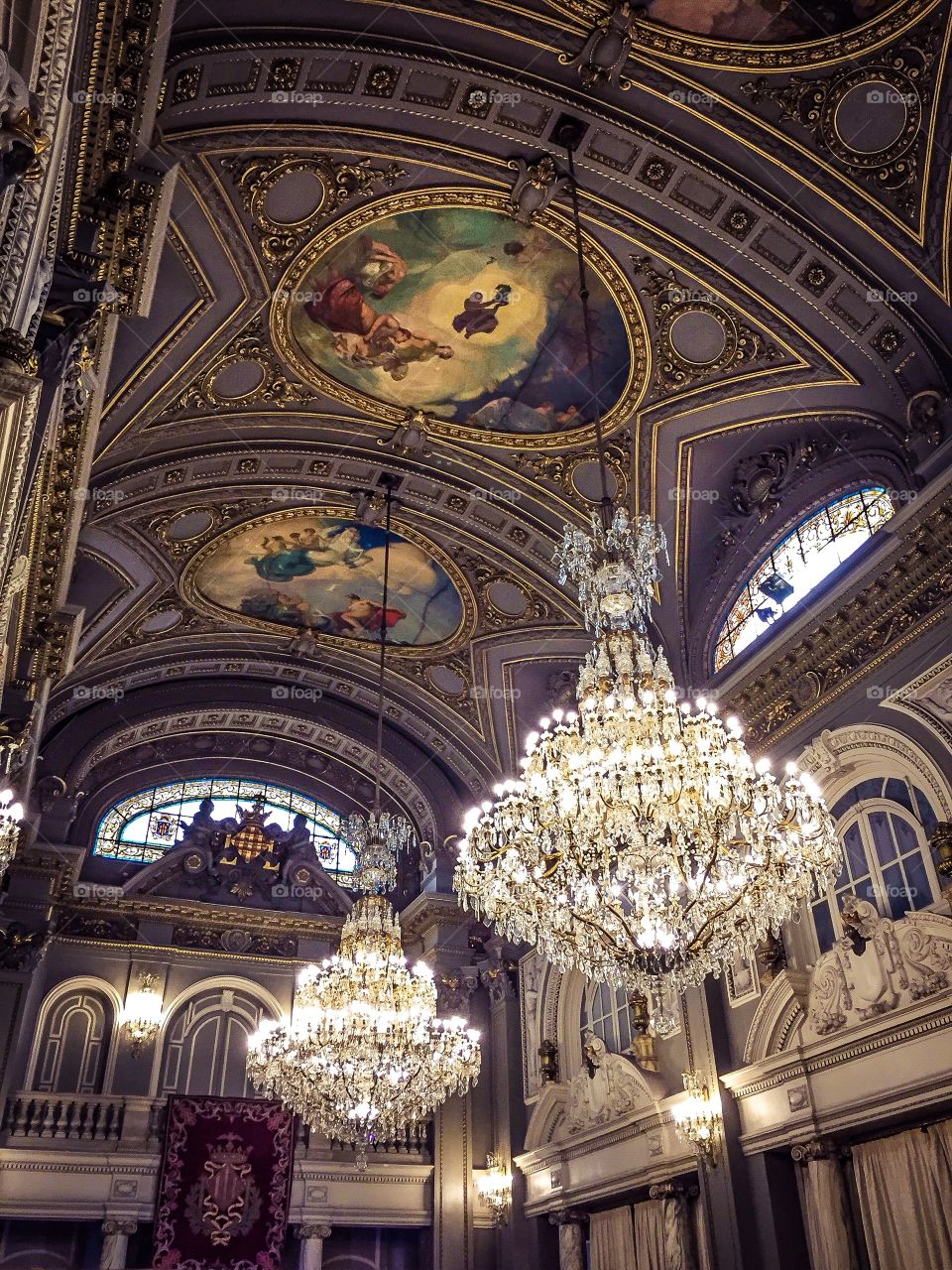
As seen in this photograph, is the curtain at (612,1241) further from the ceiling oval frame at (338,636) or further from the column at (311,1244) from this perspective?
the ceiling oval frame at (338,636)

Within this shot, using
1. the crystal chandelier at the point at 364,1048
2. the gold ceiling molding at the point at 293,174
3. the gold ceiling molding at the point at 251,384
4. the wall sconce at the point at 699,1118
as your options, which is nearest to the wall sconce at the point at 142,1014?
the crystal chandelier at the point at 364,1048

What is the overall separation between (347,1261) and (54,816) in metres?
7.58

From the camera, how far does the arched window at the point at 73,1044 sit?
47.7ft

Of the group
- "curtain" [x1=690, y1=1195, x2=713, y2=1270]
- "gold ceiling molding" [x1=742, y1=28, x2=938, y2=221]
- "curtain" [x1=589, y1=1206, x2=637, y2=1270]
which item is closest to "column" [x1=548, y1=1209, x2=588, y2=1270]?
"curtain" [x1=589, y1=1206, x2=637, y2=1270]

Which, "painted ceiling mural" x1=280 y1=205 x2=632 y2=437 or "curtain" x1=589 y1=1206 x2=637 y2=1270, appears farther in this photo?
"curtain" x1=589 y1=1206 x2=637 y2=1270

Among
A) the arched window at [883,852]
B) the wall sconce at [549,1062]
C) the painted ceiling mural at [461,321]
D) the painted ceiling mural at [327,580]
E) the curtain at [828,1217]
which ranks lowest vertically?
the curtain at [828,1217]

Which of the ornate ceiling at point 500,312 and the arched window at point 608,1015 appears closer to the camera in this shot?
the ornate ceiling at point 500,312

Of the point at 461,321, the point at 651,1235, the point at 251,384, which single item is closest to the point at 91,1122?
the point at 651,1235

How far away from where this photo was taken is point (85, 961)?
50.5ft

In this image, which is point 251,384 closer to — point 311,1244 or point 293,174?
point 293,174

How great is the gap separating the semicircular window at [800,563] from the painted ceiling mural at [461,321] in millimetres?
2758

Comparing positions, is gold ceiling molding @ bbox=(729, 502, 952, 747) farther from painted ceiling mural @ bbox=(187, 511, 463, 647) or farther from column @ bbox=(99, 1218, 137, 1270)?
column @ bbox=(99, 1218, 137, 1270)

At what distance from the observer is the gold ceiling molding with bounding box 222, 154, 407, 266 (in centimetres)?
955

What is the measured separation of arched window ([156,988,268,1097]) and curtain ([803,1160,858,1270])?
8.71 m
